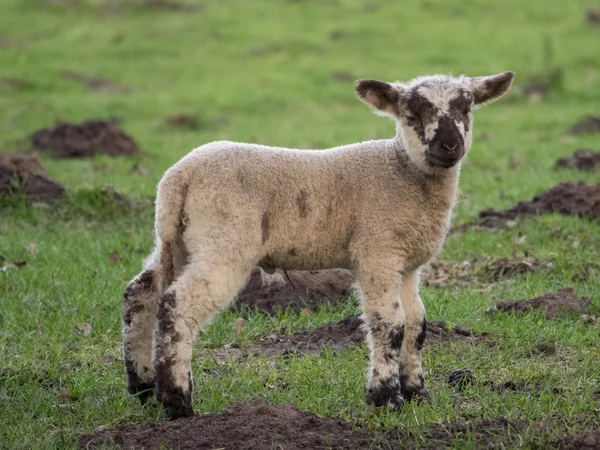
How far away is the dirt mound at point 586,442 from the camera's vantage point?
4.95m

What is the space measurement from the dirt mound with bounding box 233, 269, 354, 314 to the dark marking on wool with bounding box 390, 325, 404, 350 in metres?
2.25

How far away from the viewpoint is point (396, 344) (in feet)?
19.2

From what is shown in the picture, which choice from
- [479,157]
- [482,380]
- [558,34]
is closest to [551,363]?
[482,380]

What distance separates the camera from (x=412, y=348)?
6.16 meters

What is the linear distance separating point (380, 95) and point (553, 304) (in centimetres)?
245

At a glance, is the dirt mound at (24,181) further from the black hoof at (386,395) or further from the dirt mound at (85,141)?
the black hoof at (386,395)

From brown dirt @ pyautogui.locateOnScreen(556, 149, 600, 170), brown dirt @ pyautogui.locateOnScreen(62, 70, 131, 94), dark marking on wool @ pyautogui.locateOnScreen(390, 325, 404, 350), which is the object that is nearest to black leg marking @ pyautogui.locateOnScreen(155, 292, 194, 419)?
dark marking on wool @ pyautogui.locateOnScreen(390, 325, 404, 350)

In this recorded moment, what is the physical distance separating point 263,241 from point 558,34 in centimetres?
2066

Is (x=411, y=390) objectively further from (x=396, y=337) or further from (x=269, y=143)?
(x=269, y=143)

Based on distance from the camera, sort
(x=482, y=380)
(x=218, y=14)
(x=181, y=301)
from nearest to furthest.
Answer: (x=181, y=301) → (x=482, y=380) → (x=218, y=14)

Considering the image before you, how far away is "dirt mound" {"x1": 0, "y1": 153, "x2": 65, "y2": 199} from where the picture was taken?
11.1 m

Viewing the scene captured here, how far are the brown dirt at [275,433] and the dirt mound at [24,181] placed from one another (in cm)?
611

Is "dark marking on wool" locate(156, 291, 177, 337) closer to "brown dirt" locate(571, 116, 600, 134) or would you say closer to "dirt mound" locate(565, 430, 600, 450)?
"dirt mound" locate(565, 430, 600, 450)

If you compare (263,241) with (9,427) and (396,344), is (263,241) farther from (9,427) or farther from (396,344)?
(9,427)
